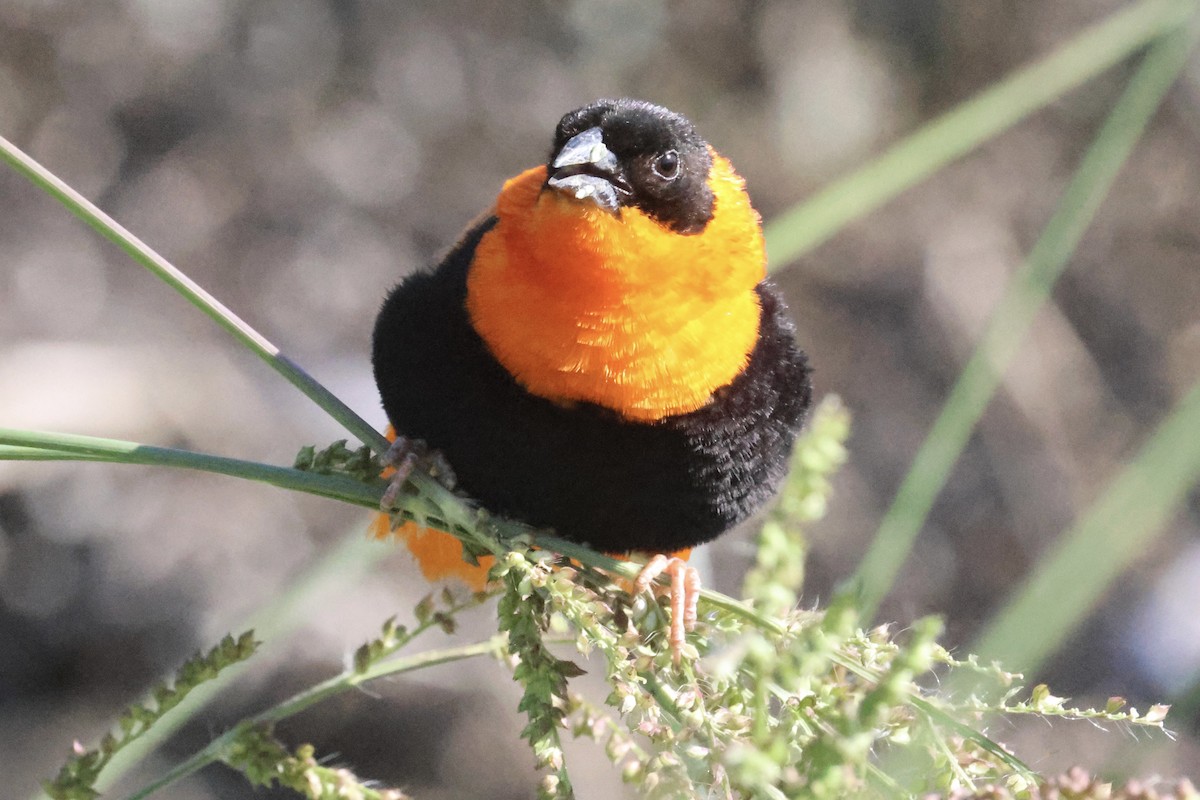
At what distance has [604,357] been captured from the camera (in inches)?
84.7

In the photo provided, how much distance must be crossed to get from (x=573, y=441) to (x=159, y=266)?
0.94 meters

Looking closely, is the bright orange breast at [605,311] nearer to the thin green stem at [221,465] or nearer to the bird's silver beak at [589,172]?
the bird's silver beak at [589,172]

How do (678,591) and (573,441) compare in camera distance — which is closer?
(678,591)

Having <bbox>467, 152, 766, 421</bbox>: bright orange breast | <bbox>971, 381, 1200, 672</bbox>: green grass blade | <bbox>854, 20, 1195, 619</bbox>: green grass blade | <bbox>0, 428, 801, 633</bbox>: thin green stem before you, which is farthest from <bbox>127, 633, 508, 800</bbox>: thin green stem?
<bbox>971, 381, 1200, 672</bbox>: green grass blade

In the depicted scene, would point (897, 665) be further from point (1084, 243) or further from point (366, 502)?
point (1084, 243)

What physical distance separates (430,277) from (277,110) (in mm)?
2714

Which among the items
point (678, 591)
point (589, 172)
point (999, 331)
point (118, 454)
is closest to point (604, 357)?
point (589, 172)

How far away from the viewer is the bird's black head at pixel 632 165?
2.18 m

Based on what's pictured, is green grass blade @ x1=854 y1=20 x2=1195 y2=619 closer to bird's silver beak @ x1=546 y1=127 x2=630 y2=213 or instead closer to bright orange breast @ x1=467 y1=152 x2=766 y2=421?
bright orange breast @ x1=467 y1=152 x2=766 y2=421

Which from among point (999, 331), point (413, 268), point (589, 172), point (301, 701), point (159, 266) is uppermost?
point (413, 268)

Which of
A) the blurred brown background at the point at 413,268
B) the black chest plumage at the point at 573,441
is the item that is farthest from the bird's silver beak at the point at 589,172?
the blurred brown background at the point at 413,268

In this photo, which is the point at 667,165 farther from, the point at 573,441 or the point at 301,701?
the point at 301,701

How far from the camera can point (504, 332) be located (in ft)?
7.18

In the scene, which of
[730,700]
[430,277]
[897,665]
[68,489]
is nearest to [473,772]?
[68,489]
